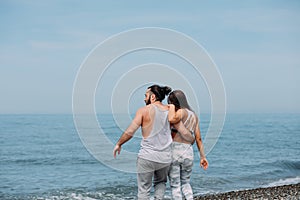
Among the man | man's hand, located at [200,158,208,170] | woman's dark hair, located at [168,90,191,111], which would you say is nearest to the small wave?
man's hand, located at [200,158,208,170]

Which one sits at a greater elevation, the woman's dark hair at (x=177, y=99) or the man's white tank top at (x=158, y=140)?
the woman's dark hair at (x=177, y=99)

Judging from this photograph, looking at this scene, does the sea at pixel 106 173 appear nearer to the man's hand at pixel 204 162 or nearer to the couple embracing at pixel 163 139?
the couple embracing at pixel 163 139

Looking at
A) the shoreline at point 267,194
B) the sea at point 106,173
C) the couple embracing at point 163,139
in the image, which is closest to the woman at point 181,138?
the couple embracing at point 163,139

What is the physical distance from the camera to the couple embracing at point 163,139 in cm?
484

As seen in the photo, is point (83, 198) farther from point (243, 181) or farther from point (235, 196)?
point (243, 181)

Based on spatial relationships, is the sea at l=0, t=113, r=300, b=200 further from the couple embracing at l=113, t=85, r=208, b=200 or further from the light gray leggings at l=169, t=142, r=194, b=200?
the light gray leggings at l=169, t=142, r=194, b=200

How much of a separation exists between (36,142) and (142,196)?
2340cm

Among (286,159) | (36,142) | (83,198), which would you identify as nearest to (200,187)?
(83,198)

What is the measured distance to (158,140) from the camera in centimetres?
488

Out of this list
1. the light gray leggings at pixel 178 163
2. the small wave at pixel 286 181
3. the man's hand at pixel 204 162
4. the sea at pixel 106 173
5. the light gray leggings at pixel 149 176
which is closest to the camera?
the light gray leggings at pixel 149 176

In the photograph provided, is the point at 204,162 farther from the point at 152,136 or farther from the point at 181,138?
the point at 152,136

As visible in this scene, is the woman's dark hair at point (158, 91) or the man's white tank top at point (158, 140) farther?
the woman's dark hair at point (158, 91)

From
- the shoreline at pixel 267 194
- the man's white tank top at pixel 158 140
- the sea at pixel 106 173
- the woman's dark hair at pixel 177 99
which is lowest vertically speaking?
the sea at pixel 106 173

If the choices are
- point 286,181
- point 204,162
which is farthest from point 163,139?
point 286,181
